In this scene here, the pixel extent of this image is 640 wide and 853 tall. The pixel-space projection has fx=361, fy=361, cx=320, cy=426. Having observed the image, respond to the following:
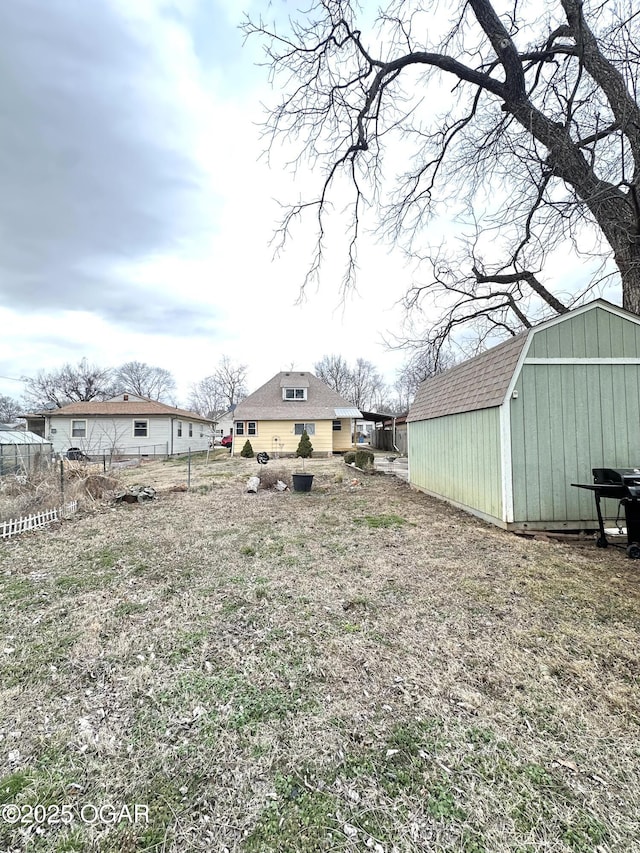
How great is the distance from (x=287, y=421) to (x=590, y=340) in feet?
56.4

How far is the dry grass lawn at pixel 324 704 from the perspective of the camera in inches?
56.6

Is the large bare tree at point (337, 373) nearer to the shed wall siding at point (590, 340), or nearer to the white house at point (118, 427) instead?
the white house at point (118, 427)

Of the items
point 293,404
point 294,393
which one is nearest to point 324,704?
point 293,404

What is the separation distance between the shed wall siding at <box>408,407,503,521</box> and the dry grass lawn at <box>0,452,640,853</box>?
176cm

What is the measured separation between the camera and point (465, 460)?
7.16m

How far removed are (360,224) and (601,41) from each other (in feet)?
14.1

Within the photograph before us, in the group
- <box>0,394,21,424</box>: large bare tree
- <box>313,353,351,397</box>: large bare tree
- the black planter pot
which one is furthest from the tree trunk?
<box>0,394,21,424</box>: large bare tree

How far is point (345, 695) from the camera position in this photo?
2.20m

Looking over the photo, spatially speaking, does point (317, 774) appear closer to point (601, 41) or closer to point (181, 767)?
point (181, 767)

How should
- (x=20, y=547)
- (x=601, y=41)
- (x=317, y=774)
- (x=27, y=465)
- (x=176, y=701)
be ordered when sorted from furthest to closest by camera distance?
(x=27, y=465) → (x=20, y=547) → (x=601, y=41) → (x=176, y=701) → (x=317, y=774)

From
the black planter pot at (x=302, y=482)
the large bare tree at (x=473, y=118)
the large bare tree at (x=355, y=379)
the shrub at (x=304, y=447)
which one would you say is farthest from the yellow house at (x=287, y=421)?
the large bare tree at (x=355, y=379)

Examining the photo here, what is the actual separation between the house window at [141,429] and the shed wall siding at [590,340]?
2196 centimetres

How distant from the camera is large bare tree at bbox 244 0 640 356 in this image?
5508 millimetres

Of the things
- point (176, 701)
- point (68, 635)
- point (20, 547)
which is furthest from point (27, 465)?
point (176, 701)
